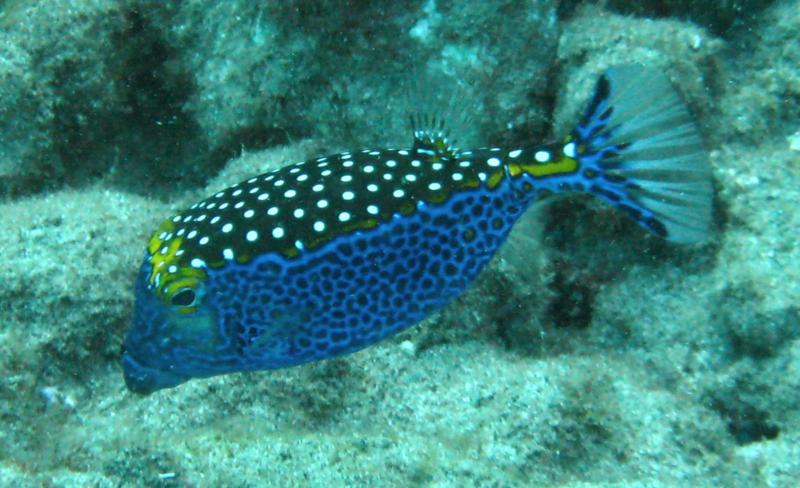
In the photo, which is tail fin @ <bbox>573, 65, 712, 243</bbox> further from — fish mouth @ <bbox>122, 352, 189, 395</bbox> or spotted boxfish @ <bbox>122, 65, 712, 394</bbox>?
fish mouth @ <bbox>122, 352, 189, 395</bbox>

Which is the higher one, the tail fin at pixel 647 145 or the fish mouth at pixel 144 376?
the tail fin at pixel 647 145

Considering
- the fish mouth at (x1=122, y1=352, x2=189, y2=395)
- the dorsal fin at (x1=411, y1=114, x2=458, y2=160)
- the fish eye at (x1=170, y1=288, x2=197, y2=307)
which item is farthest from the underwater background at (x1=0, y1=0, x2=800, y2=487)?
the fish eye at (x1=170, y1=288, x2=197, y2=307)

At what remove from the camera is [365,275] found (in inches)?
109

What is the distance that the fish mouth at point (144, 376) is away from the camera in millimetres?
2766

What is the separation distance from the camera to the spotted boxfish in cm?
268

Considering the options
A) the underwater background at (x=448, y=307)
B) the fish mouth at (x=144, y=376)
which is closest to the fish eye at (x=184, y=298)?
the fish mouth at (x=144, y=376)

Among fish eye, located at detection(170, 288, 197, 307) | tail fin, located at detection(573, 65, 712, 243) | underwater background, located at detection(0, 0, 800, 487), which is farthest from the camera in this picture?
underwater background, located at detection(0, 0, 800, 487)

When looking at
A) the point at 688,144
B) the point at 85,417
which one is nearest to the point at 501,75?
the point at 688,144

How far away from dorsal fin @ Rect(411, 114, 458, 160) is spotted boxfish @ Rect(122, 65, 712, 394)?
0.03ft

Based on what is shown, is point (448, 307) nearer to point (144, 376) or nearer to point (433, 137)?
point (433, 137)

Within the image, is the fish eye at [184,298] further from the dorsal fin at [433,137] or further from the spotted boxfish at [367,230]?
the dorsal fin at [433,137]

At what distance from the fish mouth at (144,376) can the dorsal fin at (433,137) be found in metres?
1.64

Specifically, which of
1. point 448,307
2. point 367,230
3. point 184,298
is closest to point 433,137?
point 367,230

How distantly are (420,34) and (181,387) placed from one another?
9.31ft
